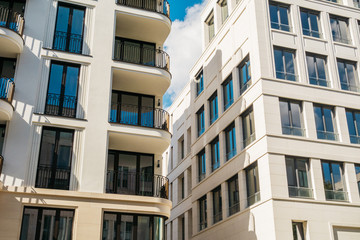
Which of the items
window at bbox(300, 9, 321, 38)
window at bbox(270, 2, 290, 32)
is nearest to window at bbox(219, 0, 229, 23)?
window at bbox(270, 2, 290, 32)

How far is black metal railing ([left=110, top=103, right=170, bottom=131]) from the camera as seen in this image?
2220cm

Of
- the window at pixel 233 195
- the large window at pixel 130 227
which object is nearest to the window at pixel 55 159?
the large window at pixel 130 227

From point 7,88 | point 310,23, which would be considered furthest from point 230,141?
point 7,88

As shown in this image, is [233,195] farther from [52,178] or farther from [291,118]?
[52,178]

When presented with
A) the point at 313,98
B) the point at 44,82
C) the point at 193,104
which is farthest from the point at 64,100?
the point at 193,104

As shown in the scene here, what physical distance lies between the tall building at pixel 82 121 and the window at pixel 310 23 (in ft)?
36.6

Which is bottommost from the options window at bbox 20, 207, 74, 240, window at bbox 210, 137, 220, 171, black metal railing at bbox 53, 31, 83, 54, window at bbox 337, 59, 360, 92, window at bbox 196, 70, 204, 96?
window at bbox 20, 207, 74, 240

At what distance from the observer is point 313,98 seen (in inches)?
1084

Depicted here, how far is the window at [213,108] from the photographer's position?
3403cm

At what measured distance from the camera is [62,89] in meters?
20.6

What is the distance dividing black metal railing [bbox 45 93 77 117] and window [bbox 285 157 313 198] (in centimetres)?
1285

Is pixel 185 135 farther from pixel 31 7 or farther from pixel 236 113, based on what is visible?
pixel 31 7

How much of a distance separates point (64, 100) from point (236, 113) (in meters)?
13.3

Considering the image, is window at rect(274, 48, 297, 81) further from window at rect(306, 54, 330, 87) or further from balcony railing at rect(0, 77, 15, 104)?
balcony railing at rect(0, 77, 15, 104)
